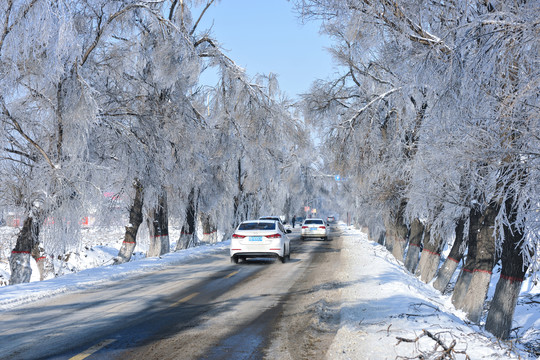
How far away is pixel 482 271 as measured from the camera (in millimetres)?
11906

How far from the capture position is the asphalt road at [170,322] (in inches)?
255

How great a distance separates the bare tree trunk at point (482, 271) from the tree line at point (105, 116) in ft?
33.4

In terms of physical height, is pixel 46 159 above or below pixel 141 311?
above

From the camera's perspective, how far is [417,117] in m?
20.1

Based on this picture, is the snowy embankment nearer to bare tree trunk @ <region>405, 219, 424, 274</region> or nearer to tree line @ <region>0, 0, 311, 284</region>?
tree line @ <region>0, 0, 311, 284</region>

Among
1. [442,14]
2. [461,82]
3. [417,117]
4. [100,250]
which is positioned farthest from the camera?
[100,250]

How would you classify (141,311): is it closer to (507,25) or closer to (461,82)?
(461,82)

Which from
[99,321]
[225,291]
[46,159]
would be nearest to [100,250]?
[46,159]

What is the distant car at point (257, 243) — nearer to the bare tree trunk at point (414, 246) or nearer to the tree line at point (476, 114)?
the tree line at point (476, 114)

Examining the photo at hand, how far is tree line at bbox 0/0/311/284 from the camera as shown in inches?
527

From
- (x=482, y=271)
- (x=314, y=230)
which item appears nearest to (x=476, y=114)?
(x=482, y=271)

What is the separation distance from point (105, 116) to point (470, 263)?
1221 cm

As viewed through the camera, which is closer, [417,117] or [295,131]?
[417,117]

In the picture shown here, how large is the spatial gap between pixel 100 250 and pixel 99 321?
33.9 metres
